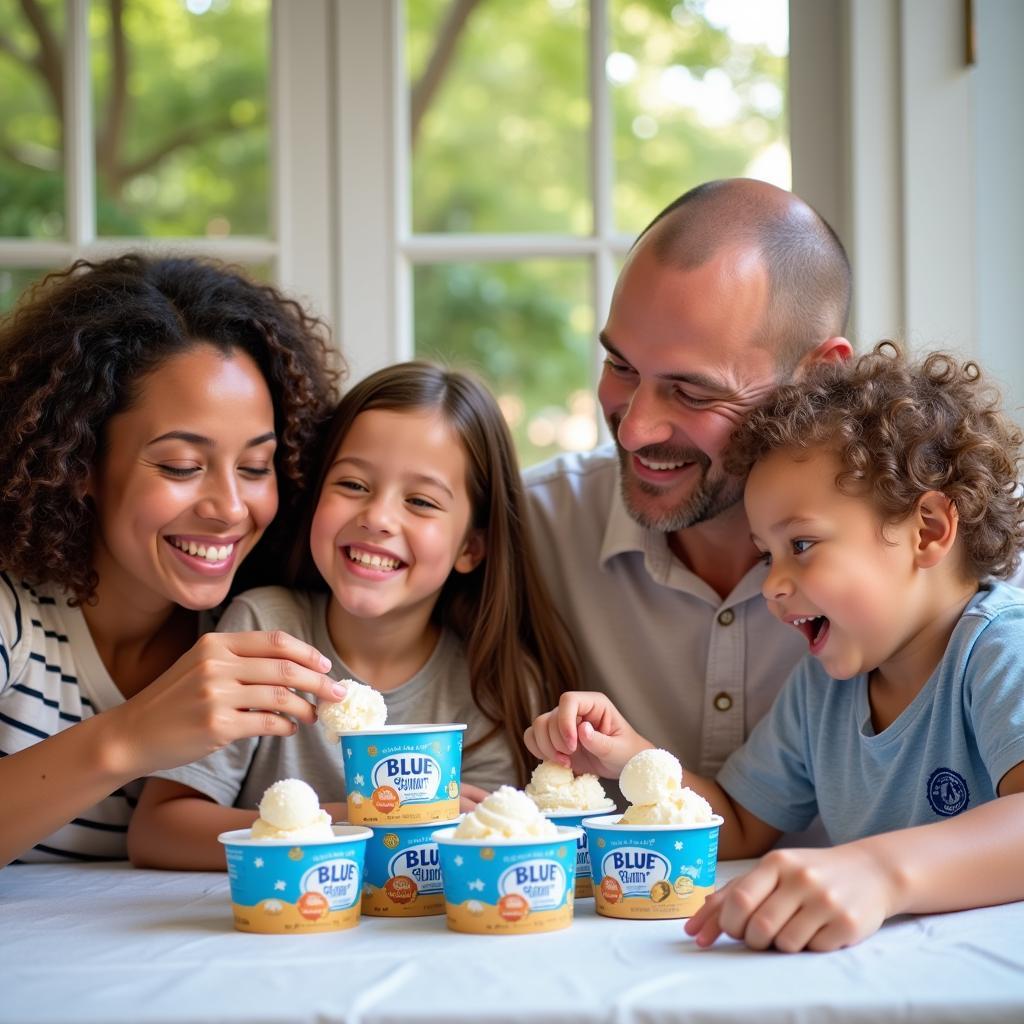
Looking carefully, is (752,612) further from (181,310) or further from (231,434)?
(181,310)

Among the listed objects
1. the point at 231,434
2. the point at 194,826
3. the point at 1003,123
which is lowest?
the point at 194,826

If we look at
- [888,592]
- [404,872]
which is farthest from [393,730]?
[888,592]

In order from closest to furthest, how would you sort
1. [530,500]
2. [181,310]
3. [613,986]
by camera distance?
[613,986], [181,310], [530,500]

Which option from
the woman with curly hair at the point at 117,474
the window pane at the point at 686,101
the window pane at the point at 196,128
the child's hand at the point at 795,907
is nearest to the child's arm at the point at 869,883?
the child's hand at the point at 795,907

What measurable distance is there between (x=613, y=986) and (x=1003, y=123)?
2.30 meters

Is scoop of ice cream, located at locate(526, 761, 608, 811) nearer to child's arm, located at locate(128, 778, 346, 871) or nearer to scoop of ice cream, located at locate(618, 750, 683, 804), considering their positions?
scoop of ice cream, located at locate(618, 750, 683, 804)

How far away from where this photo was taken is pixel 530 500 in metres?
2.48

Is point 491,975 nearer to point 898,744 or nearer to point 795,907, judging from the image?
point 795,907

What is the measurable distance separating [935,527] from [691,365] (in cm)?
49

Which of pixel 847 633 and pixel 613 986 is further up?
pixel 847 633

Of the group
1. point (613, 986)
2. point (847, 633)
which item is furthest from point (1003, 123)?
point (613, 986)

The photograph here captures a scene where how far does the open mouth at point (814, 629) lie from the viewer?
1844mm

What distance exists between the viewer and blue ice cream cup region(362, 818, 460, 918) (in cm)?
154

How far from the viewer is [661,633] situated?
229cm
